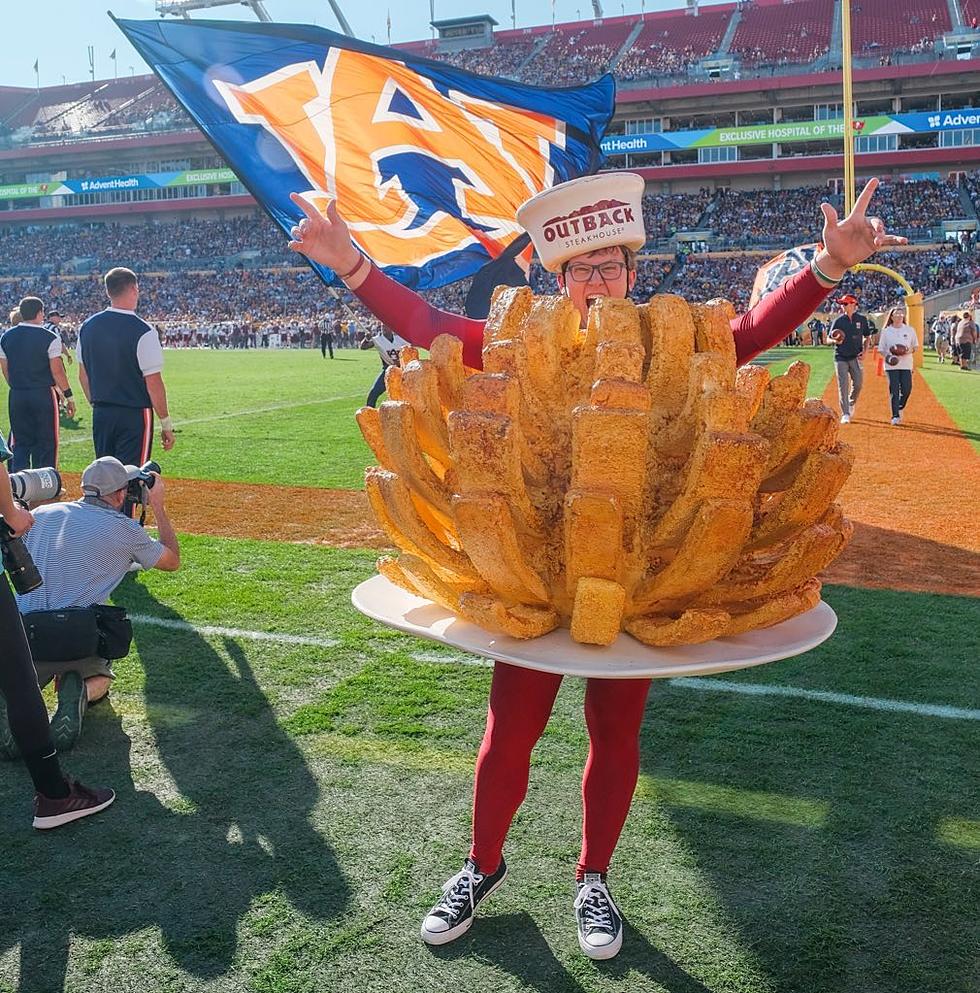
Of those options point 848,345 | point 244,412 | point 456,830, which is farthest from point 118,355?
point 244,412

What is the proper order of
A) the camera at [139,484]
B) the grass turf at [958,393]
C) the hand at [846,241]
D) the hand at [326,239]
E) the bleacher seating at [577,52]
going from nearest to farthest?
the hand at [846,241], the hand at [326,239], the camera at [139,484], the grass turf at [958,393], the bleacher seating at [577,52]

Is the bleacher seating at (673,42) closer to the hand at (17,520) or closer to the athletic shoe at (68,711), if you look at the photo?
the athletic shoe at (68,711)

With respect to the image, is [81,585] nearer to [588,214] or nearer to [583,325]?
[583,325]

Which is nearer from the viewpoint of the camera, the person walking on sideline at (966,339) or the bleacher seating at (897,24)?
the person walking on sideline at (966,339)

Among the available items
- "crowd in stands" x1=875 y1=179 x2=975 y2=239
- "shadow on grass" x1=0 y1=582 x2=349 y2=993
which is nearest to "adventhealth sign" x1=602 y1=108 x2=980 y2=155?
"crowd in stands" x1=875 y1=179 x2=975 y2=239

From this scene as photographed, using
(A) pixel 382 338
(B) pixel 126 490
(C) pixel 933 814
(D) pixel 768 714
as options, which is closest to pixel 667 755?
(D) pixel 768 714

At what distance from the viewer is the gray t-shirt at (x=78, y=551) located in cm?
411

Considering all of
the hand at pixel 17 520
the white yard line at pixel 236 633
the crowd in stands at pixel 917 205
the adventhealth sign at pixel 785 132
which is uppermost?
the adventhealth sign at pixel 785 132

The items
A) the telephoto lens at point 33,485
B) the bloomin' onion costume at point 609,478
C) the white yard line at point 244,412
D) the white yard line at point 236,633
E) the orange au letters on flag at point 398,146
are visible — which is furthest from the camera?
the white yard line at point 244,412

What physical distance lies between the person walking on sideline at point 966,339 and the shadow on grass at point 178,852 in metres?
24.6

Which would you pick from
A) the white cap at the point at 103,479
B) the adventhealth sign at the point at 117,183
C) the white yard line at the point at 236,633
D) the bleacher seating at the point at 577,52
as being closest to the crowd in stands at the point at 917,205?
the bleacher seating at the point at 577,52

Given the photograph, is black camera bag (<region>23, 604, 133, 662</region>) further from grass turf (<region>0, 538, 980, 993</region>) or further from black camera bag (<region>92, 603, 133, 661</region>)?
grass turf (<region>0, 538, 980, 993</region>)

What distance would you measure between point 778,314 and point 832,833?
1657mm

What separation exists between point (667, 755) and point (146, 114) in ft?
242
